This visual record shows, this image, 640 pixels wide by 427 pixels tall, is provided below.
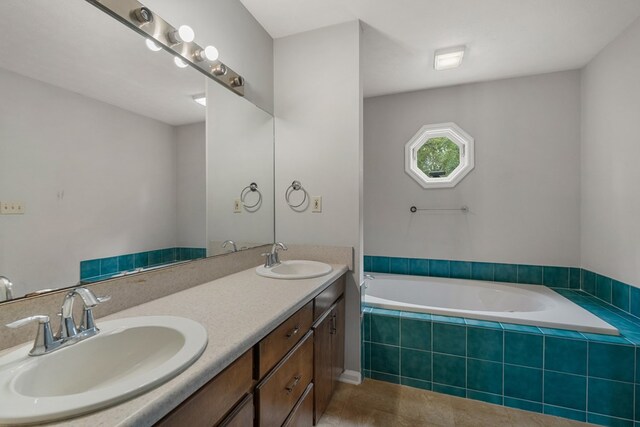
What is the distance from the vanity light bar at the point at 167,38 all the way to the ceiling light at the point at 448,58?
1.62 metres

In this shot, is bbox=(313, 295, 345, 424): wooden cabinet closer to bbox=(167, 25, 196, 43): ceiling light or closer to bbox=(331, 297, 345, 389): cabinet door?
bbox=(331, 297, 345, 389): cabinet door

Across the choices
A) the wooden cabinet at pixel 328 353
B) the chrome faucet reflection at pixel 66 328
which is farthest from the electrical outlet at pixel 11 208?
the wooden cabinet at pixel 328 353

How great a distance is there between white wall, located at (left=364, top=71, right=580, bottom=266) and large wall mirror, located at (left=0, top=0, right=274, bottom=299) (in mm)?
1970

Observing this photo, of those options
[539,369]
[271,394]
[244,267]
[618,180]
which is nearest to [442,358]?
[539,369]

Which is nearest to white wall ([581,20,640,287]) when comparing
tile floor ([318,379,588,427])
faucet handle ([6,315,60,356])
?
tile floor ([318,379,588,427])

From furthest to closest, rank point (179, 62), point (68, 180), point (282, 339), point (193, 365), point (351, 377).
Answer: point (351, 377), point (179, 62), point (282, 339), point (68, 180), point (193, 365)

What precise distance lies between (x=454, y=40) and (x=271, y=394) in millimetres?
2543

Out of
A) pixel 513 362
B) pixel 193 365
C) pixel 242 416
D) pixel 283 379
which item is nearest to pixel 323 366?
pixel 283 379

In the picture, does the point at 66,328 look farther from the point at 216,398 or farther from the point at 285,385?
the point at 285,385

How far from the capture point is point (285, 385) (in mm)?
1118

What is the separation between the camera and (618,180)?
6.53ft

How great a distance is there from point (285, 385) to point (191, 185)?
3.37ft

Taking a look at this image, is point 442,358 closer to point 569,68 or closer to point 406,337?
point 406,337

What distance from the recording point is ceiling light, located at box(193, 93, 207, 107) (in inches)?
57.2
